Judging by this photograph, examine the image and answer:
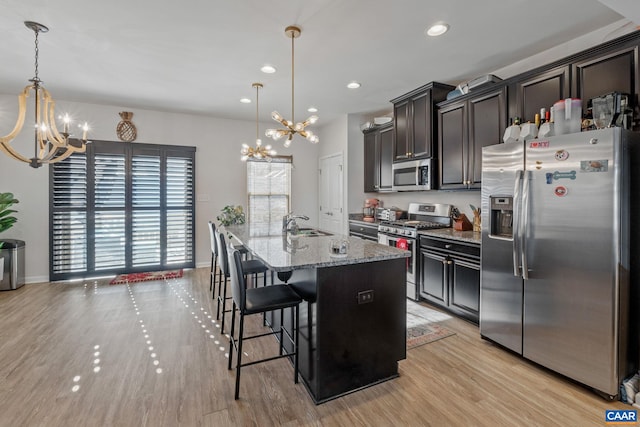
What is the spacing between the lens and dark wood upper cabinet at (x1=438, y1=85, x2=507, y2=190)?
3.19 meters

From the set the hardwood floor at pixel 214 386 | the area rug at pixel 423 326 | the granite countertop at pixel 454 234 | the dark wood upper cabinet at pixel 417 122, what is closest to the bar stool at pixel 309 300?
the hardwood floor at pixel 214 386

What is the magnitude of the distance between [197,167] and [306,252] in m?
4.09

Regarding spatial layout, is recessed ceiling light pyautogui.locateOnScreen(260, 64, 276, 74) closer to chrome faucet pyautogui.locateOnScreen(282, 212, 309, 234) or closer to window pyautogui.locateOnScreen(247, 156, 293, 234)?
chrome faucet pyautogui.locateOnScreen(282, 212, 309, 234)

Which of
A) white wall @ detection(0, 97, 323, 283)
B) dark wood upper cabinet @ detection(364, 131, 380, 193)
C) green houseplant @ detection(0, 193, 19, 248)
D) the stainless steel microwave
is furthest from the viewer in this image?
dark wood upper cabinet @ detection(364, 131, 380, 193)

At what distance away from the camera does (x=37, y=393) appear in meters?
2.10

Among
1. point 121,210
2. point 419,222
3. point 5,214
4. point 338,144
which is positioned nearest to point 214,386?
point 419,222

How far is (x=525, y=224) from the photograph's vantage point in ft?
7.82

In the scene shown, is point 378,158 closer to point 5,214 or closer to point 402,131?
point 402,131

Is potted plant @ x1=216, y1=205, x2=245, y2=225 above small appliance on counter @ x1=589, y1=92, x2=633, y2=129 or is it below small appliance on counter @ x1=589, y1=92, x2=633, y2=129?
below

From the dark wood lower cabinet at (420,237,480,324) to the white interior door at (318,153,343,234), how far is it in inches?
85.3

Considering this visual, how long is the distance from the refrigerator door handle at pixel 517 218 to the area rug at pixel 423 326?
38.8 inches

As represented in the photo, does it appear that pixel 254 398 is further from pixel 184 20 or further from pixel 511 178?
pixel 184 20

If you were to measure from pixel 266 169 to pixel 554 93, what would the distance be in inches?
182

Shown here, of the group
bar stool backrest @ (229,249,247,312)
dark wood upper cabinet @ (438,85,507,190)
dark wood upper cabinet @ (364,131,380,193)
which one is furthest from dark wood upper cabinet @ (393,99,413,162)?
bar stool backrest @ (229,249,247,312)
